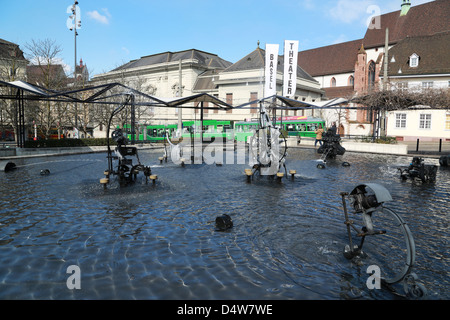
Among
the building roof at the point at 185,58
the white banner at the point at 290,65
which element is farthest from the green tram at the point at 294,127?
the building roof at the point at 185,58

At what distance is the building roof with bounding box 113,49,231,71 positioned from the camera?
60328 millimetres

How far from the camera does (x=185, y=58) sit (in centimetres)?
6019

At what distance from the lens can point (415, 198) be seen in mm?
9086

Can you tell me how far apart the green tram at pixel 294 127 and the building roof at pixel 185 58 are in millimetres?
24323


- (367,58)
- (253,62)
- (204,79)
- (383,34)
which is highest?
(383,34)

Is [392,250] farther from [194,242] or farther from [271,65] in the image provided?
[271,65]

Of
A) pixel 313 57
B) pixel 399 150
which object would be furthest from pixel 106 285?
pixel 313 57

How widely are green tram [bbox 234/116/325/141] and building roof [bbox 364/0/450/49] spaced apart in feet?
90.6

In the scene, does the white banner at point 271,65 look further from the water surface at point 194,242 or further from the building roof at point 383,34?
the building roof at point 383,34

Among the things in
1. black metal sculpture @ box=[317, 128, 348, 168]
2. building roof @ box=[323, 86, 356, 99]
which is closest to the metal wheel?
black metal sculpture @ box=[317, 128, 348, 168]

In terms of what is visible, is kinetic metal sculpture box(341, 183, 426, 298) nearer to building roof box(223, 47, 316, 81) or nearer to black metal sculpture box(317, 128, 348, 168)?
black metal sculpture box(317, 128, 348, 168)

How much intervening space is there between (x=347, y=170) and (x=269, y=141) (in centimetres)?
513

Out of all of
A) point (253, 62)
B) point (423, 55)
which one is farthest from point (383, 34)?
point (253, 62)

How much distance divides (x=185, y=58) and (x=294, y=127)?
3051 cm
